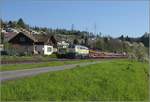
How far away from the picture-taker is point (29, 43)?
80938 millimetres

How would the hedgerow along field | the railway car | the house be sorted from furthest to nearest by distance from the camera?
the house, the railway car, the hedgerow along field

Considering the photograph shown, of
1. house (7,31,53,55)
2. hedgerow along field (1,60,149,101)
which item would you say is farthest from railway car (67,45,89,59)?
hedgerow along field (1,60,149,101)

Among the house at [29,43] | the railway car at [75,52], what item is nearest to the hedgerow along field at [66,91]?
the railway car at [75,52]

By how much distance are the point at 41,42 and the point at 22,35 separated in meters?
4.88

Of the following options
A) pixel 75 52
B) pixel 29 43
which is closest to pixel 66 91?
pixel 75 52

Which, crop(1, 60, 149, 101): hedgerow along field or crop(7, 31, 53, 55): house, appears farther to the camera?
crop(7, 31, 53, 55): house

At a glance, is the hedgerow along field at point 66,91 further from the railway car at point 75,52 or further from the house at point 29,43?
the house at point 29,43

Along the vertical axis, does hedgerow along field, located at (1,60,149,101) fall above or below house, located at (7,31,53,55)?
below

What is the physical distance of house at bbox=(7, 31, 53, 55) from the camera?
8056 centimetres

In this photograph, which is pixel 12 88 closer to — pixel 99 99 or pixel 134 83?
pixel 99 99

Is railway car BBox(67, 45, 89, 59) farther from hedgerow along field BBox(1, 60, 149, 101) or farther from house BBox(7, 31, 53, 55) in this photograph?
hedgerow along field BBox(1, 60, 149, 101)

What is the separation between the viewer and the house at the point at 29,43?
80562 mm

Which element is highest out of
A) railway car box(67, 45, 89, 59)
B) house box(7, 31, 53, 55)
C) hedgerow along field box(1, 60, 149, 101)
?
house box(7, 31, 53, 55)

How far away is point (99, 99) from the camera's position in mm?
16109
